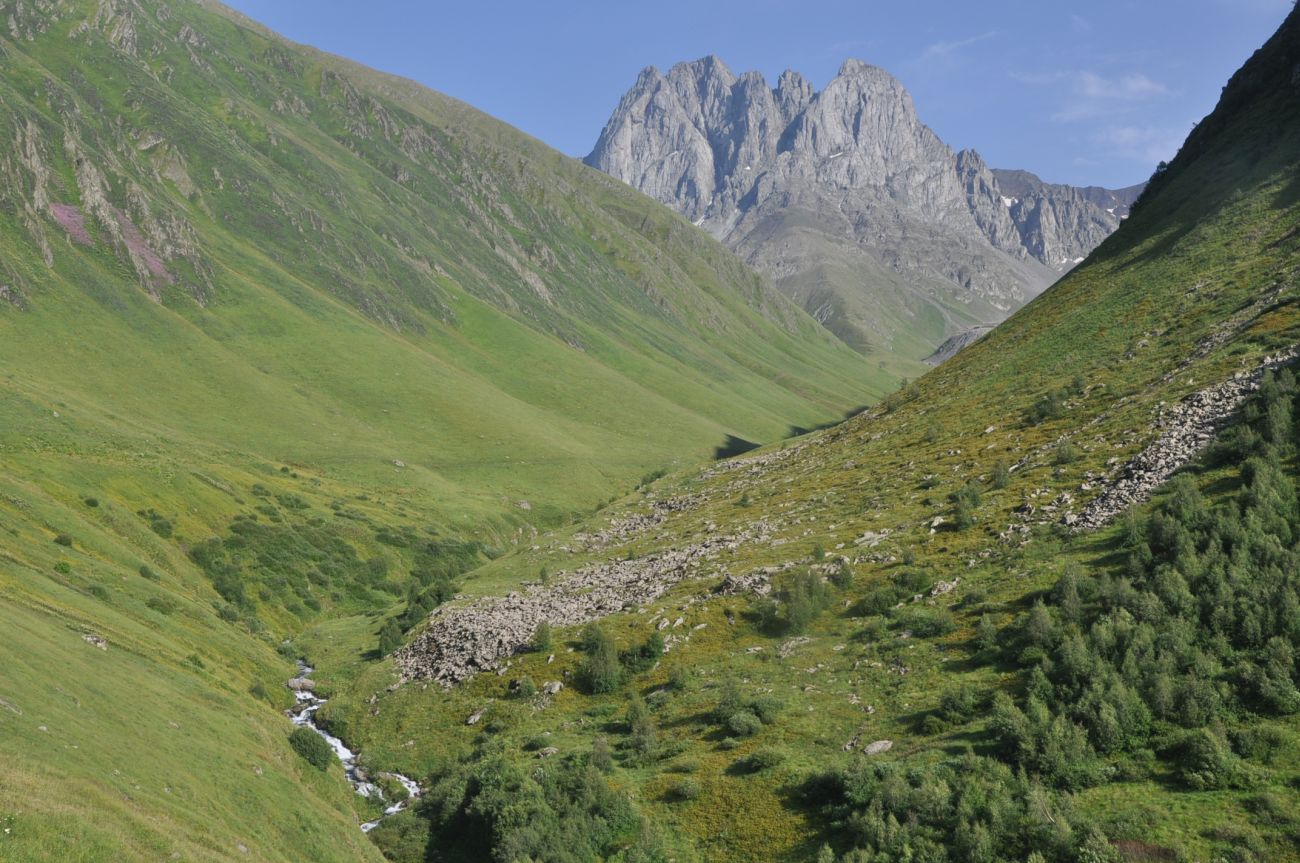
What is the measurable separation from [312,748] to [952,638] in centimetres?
3263

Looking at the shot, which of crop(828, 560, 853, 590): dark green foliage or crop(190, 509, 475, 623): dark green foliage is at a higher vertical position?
crop(828, 560, 853, 590): dark green foliage

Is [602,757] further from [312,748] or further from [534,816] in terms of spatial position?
[312,748]

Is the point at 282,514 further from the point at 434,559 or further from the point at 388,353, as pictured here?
the point at 388,353

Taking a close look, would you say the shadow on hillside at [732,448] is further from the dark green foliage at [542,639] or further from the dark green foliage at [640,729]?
the dark green foliage at [640,729]

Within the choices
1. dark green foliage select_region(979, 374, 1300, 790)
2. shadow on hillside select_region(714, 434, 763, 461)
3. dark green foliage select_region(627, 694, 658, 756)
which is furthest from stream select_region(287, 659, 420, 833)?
shadow on hillside select_region(714, 434, 763, 461)

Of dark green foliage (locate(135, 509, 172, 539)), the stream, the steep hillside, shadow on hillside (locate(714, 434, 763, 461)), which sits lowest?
the stream

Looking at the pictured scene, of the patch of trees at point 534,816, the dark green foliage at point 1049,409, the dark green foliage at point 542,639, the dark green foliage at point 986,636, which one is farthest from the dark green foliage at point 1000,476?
the patch of trees at point 534,816

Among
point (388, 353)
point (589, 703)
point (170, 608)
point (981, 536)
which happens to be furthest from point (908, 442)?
point (388, 353)

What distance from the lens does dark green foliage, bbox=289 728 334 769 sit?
4109 centimetres

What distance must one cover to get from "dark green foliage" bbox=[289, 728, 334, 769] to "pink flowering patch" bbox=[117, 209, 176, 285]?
14031cm

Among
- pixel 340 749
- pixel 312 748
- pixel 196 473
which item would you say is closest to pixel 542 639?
pixel 340 749

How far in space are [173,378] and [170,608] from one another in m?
88.0

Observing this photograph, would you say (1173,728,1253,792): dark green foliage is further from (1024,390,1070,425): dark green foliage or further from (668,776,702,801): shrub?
(1024,390,1070,425): dark green foliage

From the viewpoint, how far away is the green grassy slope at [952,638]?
81.0 ft
